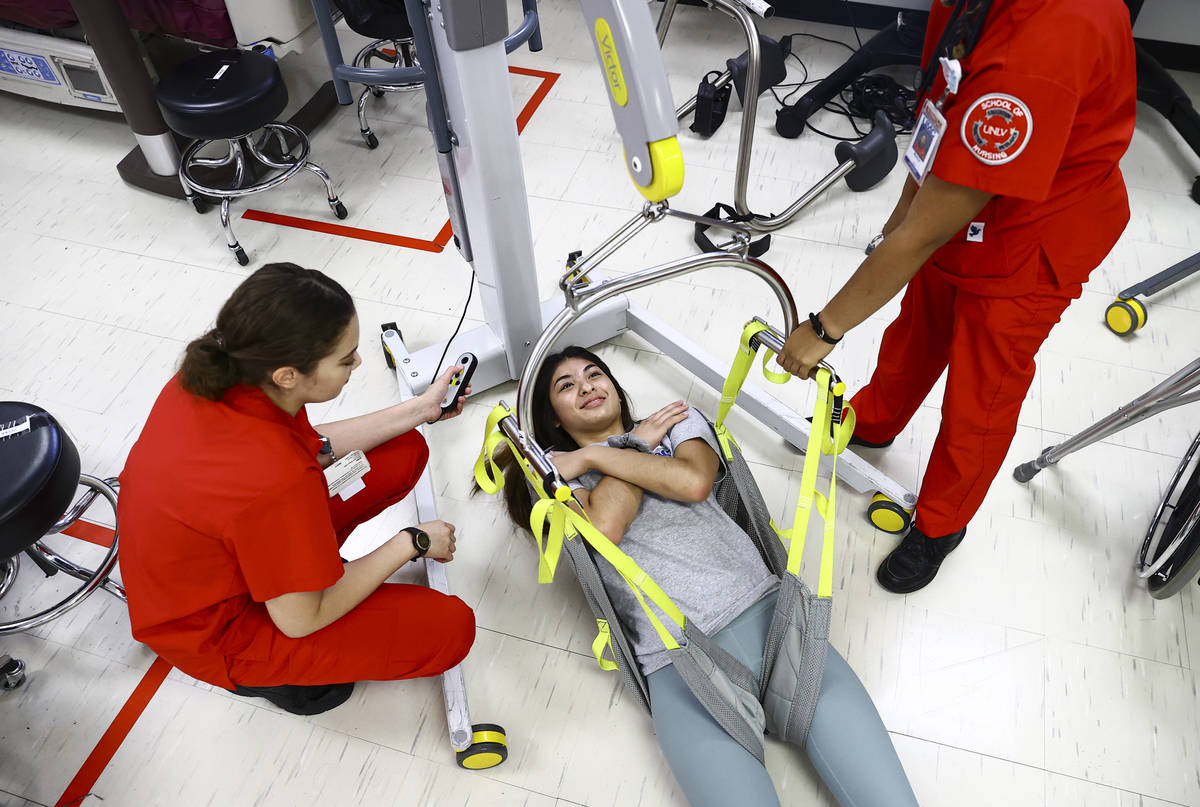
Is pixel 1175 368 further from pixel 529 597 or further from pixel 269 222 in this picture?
pixel 269 222

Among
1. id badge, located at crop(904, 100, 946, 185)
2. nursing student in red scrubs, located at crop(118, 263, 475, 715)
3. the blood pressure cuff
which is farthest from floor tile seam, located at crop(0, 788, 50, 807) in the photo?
the blood pressure cuff

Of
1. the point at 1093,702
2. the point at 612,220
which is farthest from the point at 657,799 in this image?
the point at 612,220

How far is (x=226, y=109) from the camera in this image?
2689 millimetres

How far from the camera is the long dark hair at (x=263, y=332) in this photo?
4.32 feet

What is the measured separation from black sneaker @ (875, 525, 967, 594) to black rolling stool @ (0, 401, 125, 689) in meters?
1.84

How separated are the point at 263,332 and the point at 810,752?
125 centimetres

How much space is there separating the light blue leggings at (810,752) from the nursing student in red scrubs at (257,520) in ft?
1.82

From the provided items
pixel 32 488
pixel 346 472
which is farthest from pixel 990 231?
pixel 32 488

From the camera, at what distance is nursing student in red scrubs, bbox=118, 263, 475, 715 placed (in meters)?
1.34

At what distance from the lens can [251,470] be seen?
1.34 m

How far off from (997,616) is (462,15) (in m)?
1.82

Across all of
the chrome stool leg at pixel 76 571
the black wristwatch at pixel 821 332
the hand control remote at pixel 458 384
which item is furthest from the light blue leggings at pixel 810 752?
the chrome stool leg at pixel 76 571

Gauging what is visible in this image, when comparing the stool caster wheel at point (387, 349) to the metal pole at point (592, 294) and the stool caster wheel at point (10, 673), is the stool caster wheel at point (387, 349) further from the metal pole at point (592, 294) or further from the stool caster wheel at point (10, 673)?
the stool caster wheel at point (10, 673)

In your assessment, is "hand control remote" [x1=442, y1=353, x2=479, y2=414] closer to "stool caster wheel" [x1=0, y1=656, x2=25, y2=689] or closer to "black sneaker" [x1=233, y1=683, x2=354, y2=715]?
"black sneaker" [x1=233, y1=683, x2=354, y2=715]
